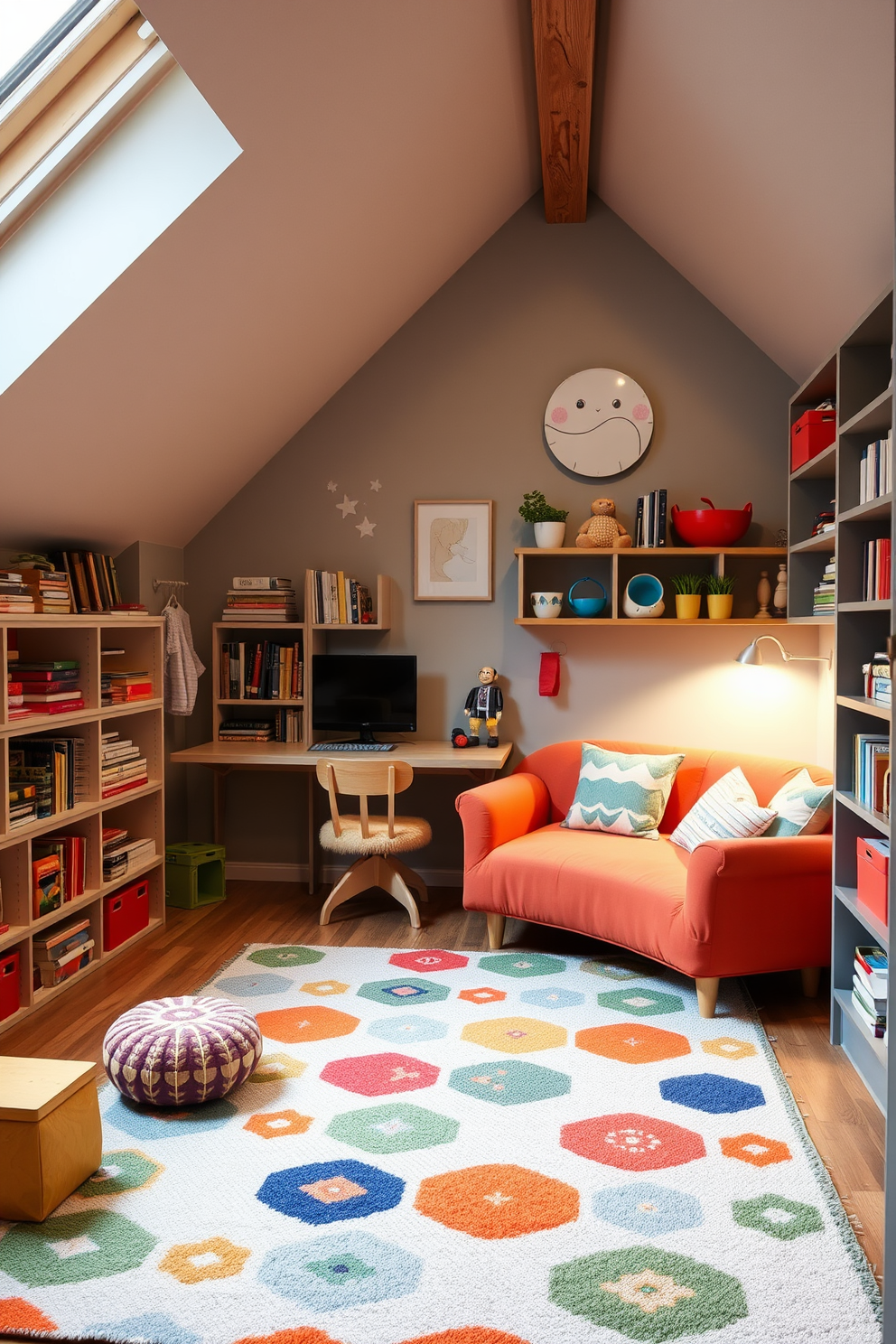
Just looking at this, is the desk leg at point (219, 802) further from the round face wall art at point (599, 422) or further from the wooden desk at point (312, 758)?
the round face wall art at point (599, 422)

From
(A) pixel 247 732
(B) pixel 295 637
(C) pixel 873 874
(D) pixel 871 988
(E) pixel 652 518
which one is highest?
(E) pixel 652 518

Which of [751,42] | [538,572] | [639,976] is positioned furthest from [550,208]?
[639,976]

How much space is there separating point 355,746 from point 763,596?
1.91 meters

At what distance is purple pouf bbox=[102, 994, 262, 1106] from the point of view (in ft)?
8.36

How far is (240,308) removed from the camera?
3.57m

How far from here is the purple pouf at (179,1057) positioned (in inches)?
100

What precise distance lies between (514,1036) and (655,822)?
1.23m

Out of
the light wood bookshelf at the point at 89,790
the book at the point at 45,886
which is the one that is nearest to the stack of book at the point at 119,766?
the light wood bookshelf at the point at 89,790

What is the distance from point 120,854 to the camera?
3.97 metres

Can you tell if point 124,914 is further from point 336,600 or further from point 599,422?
point 599,422

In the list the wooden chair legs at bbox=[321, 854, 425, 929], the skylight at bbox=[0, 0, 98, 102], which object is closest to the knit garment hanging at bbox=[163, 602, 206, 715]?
the wooden chair legs at bbox=[321, 854, 425, 929]

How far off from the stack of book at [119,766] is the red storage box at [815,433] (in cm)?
282

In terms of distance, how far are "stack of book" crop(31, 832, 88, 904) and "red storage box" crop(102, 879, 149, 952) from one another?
0.18 meters

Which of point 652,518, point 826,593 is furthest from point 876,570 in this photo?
point 652,518
